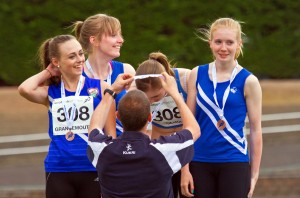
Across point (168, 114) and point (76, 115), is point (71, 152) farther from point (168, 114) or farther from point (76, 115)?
point (168, 114)

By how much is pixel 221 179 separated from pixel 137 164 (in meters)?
1.23

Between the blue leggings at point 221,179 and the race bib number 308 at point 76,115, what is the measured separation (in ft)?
2.53

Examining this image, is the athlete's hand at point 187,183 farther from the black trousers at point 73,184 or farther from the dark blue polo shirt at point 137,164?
the dark blue polo shirt at point 137,164

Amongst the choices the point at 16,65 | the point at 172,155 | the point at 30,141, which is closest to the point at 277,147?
the point at 30,141

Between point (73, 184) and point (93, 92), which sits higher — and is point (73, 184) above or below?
below

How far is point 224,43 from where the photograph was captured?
5.57 metres

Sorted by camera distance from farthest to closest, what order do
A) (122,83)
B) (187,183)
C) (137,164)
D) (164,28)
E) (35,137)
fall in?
(164,28) → (35,137) → (187,183) → (122,83) → (137,164)

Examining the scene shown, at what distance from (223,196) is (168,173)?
1.10m

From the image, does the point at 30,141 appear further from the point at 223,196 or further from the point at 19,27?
the point at 223,196

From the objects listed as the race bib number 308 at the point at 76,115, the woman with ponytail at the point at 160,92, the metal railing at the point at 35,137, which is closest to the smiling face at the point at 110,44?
the woman with ponytail at the point at 160,92

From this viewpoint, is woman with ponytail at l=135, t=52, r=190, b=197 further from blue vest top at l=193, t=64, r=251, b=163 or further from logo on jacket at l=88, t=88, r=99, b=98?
logo on jacket at l=88, t=88, r=99, b=98

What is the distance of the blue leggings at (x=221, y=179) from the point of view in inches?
221

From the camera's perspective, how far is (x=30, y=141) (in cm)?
1288

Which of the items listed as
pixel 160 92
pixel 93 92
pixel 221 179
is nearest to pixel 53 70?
pixel 93 92
